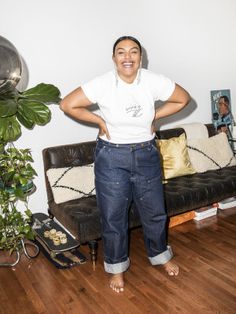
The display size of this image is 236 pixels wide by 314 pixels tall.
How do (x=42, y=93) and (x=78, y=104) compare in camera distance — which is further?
(x=42, y=93)

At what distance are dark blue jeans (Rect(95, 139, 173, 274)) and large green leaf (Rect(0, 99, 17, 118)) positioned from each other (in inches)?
23.3

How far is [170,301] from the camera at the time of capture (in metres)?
1.83

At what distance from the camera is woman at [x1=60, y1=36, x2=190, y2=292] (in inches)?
70.1

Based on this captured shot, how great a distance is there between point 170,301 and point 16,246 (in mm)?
1180

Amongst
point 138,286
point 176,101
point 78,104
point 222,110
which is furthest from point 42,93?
point 222,110

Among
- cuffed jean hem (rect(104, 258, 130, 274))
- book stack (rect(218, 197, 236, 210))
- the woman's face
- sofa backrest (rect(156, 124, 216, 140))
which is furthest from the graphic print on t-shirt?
book stack (rect(218, 197, 236, 210))

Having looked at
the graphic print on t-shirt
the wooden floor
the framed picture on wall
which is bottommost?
the wooden floor

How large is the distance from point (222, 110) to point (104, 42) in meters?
1.49

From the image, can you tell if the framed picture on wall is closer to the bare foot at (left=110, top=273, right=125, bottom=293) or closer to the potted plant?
the potted plant

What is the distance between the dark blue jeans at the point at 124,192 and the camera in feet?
6.04

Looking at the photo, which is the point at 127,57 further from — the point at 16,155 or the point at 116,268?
the point at 116,268

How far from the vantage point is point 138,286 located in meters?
1.98

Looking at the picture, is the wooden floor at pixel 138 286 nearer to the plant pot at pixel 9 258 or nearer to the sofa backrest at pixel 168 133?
the plant pot at pixel 9 258

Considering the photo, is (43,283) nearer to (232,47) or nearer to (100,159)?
(100,159)
